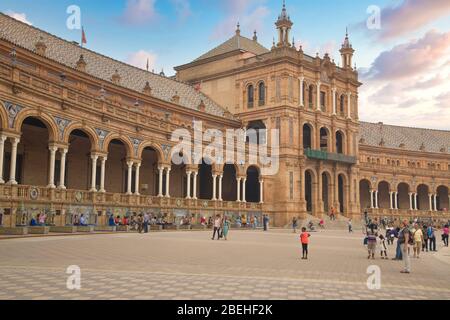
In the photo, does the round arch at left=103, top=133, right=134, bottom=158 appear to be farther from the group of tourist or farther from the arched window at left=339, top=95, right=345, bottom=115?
the arched window at left=339, top=95, right=345, bottom=115

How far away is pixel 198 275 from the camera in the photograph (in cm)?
1221

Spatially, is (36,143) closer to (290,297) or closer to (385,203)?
(290,297)

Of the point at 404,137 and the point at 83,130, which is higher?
the point at 404,137

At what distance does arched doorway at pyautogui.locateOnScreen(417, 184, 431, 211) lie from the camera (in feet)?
271

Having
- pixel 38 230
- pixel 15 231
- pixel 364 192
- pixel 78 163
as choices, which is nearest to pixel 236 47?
pixel 78 163

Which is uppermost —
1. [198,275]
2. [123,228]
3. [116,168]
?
[116,168]

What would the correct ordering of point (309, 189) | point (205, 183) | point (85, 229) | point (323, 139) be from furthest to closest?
1. point (323, 139)
2. point (309, 189)
3. point (205, 183)
4. point (85, 229)

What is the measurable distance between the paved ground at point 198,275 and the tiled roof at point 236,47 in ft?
160

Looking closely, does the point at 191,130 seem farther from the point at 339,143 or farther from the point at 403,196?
the point at 403,196

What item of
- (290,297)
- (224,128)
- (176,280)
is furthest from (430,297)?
(224,128)

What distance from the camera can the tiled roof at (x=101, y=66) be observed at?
38.1 m

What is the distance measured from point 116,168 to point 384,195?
54.3m

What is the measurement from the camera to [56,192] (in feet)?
97.9

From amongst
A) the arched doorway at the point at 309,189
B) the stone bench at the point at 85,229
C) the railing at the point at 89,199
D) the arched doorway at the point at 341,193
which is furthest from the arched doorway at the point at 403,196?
the stone bench at the point at 85,229
